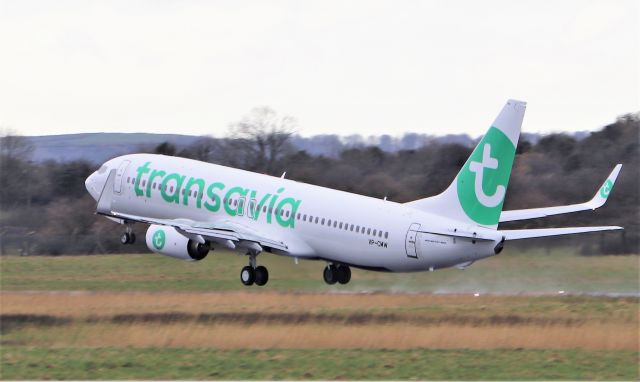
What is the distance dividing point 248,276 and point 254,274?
0.33m

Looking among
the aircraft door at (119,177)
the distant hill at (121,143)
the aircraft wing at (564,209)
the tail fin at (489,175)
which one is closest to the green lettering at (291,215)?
the tail fin at (489,175)

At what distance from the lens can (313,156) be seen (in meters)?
98.2

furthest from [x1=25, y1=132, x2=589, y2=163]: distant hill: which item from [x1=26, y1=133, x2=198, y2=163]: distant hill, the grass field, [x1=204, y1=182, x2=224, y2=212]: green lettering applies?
[x1=204, y1=182, x2=224, y2=212]: green lettering

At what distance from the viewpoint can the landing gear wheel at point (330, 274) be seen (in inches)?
2229

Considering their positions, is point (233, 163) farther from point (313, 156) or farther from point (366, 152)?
point (366, 152)

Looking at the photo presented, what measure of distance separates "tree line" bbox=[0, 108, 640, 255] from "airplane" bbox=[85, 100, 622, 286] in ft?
41.9

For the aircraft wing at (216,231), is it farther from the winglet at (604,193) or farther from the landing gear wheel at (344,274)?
the winglet at (604,193)

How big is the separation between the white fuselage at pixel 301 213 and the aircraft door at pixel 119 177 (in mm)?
48

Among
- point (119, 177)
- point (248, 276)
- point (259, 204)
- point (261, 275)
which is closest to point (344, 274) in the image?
point (261, 275)

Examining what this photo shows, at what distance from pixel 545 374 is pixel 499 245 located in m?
11.8

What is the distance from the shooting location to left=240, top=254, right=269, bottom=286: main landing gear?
186 ft

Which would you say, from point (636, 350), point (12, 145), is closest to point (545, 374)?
point (636, 350)

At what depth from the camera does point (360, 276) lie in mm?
59906

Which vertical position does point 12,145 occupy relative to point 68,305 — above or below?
above
